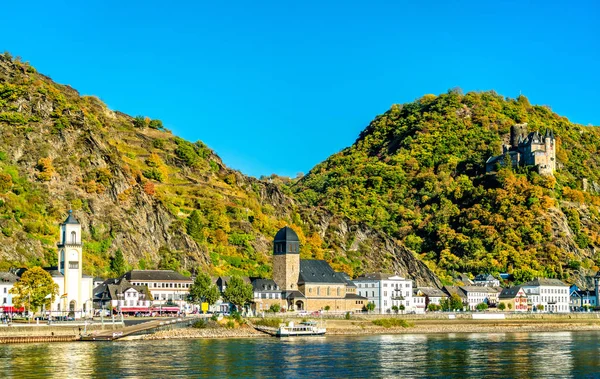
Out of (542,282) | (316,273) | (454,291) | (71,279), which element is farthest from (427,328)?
(542,282)

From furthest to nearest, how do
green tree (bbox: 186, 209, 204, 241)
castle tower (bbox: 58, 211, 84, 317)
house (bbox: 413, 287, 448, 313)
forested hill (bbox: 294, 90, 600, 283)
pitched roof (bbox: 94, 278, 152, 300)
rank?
forested hill (bbox: 294, 90, 600, 283) < house (bbox: 413, 287, 448, 313) < green tree (bbox: 186, 209, 204, 241) < pitched roof (bbox: 94, 278, 152, 300) < castle tower (bbox: 58, 211, 84, 317)

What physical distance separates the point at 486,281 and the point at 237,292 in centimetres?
6233

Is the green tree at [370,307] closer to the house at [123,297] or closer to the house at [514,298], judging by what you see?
the house at [123,297]

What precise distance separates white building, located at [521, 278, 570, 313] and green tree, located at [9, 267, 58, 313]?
3375 inches

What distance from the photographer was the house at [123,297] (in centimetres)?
10881

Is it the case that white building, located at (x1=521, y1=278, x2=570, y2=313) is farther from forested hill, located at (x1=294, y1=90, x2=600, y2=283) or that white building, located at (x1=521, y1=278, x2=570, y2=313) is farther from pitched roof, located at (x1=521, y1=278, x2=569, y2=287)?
forested hill, located at (x1=294, y1=90, x2=600, y2=283)

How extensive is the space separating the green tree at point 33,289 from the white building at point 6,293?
3862mm

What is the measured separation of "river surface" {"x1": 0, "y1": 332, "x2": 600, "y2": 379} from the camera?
6269 cm

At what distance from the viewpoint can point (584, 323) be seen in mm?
130500

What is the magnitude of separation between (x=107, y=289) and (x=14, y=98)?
3922cm

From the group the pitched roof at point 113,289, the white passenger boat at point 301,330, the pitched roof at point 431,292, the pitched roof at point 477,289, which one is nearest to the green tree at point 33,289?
the pitched roof at point 113,289

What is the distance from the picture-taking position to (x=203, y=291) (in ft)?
359

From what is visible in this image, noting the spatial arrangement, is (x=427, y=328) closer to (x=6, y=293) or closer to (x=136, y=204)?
(x=136, y=204)

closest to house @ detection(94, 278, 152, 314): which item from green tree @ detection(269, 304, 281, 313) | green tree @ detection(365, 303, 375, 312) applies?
green tree @ detection(269, 304, 281, 313)
